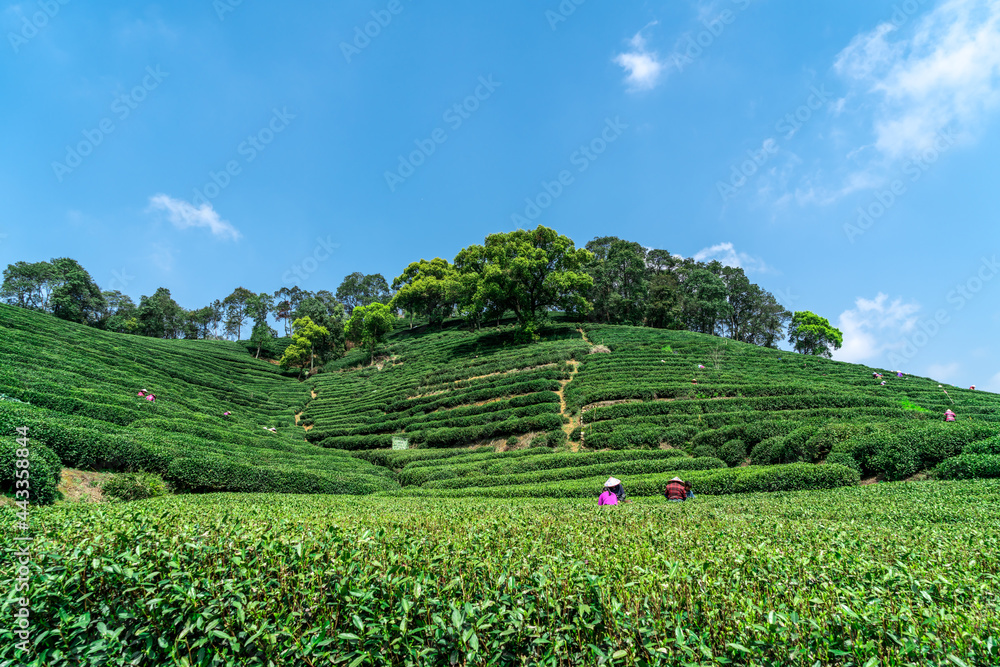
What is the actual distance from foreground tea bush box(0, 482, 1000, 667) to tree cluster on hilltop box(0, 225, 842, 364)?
36.1m

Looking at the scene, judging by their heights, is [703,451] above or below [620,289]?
below

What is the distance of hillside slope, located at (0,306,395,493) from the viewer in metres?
12.3

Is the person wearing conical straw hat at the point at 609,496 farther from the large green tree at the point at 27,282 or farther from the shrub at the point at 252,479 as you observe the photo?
the large green tree at the point at 27,282

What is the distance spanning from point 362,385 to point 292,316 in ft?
169

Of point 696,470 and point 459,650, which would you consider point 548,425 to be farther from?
point 459,650

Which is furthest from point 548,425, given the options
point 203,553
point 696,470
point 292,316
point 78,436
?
point 292,316

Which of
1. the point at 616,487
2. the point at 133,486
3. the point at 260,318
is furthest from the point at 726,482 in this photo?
the point at 260,318

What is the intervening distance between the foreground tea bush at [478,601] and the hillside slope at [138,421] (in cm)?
1079

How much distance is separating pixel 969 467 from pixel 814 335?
179ft

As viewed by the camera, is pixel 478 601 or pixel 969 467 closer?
pixel 478 601

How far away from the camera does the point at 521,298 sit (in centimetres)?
4169

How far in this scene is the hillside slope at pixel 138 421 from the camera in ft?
40.3

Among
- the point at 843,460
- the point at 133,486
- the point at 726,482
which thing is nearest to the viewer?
the point at 133,486

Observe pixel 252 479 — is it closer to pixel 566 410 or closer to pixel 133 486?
pixel 133 486
